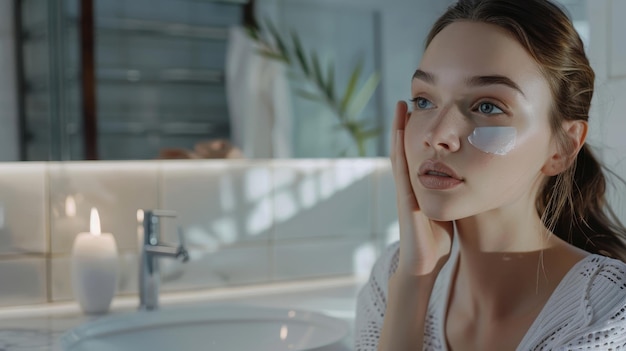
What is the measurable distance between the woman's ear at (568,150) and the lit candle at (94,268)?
2.57 feet

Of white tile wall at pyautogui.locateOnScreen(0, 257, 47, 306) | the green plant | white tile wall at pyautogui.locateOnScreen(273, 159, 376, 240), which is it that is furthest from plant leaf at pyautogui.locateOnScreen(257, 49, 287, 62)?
white tile wall at pyautogui.locateOnScreen(0, 257, 47, 306)

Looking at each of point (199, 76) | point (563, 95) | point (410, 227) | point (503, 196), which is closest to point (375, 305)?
point (410, 227)

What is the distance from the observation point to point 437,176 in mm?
817

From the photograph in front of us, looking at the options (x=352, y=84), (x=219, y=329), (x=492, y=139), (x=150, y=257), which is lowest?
(x=219, y=329)

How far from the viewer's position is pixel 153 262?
133 centimetres

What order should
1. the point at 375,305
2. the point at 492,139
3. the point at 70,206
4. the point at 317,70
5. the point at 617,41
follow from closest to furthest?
the point at 492,139, the point at 375,305, the point at 617,41, the point at 70,206, the point at 317,70

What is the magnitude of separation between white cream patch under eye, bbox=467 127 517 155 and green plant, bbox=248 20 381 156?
812mm

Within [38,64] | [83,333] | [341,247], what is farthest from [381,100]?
[83,333]

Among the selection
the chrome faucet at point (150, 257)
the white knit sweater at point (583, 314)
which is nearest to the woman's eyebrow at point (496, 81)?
the white knit sweater at point (583, 314)

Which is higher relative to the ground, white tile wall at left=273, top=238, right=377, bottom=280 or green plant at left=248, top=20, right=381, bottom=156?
green plant at left=248, top=20, right=381, bottom=156

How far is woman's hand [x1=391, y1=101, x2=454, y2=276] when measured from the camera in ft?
3.01

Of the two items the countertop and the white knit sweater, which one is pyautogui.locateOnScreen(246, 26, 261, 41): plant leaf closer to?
the countertop

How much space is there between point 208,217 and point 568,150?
818 mm

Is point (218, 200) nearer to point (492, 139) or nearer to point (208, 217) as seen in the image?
point (208, 217)
